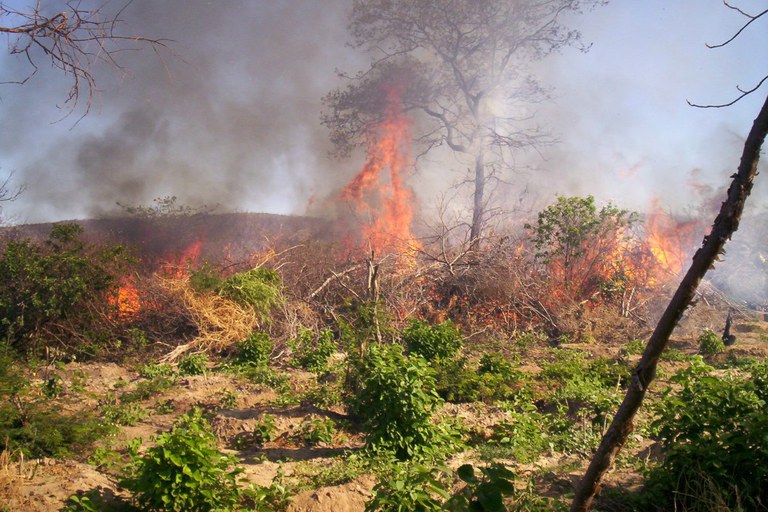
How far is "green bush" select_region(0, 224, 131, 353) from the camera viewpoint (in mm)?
10109

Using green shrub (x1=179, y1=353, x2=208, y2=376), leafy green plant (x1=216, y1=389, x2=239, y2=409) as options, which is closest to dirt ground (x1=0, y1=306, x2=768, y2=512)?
leafy green plant (x1=216, y1=389, x2=239, y2=409)

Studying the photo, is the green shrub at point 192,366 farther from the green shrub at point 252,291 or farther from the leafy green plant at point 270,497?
the leafy green plant at point 270,497

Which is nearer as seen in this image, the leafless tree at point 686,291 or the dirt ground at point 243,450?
the leafless tree at point 686,291

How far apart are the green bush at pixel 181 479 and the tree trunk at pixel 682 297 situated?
2524 millimetres

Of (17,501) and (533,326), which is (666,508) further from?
(533,326)

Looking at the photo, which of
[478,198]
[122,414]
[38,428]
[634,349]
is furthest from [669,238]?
[38,428]

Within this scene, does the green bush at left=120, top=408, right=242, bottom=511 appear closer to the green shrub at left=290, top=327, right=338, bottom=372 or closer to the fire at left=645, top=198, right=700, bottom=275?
the green shrub at left=290, top=327, right=338, bottom=372

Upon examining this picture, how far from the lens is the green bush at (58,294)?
33.2 ft

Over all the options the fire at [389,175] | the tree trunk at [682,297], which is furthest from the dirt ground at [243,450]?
the fire at [389,175]

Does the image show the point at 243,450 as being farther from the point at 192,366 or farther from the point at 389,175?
the point at 389,175

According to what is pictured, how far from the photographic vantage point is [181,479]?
3.99m

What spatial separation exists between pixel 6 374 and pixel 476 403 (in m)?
5.86

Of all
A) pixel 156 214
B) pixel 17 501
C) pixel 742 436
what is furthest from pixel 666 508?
pixel 156 214

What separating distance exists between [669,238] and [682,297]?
1891cm
